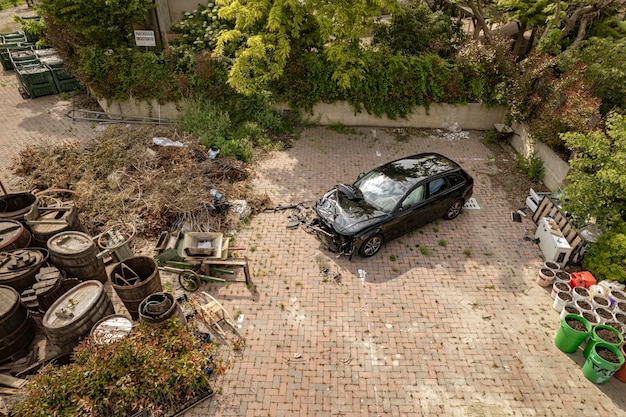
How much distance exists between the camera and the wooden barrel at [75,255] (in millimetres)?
8016

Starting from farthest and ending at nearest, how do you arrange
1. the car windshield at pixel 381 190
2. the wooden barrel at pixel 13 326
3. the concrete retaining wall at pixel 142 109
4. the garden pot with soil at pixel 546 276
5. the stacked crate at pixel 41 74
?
the stacked crate at pixel 41 74 < the concrete retaining wall at pixel 142 109 < the car windshield at pixel 381 190 < the garden pot with soil at pixel 546 276 < the wooden barrel at pixel 13 326

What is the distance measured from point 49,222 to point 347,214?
7263mm

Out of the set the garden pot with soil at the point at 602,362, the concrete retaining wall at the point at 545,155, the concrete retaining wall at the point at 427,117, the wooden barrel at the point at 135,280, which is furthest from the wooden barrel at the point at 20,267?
the concrete retaining wall at the point at 545,155

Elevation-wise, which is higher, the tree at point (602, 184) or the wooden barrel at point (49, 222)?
the tree at point (602, 184)

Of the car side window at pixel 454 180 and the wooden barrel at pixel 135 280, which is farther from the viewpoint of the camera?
the car side window at pixel 454 180

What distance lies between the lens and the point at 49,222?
879 centimetres

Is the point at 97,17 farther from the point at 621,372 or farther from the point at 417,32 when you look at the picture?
the point at 621,372

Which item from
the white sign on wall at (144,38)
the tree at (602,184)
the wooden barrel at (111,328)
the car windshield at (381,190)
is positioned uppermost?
the white sign on wall at (144,38)

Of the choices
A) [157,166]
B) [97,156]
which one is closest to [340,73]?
[157,166]

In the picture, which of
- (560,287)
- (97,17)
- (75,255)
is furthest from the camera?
(97,17)

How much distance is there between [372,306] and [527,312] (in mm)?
3557

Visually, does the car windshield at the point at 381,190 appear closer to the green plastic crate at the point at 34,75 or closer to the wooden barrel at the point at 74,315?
the wooden barrel at the point at 74,315

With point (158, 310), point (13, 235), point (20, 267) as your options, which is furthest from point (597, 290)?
point (13, 235)

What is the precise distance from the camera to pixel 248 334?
7805mm
